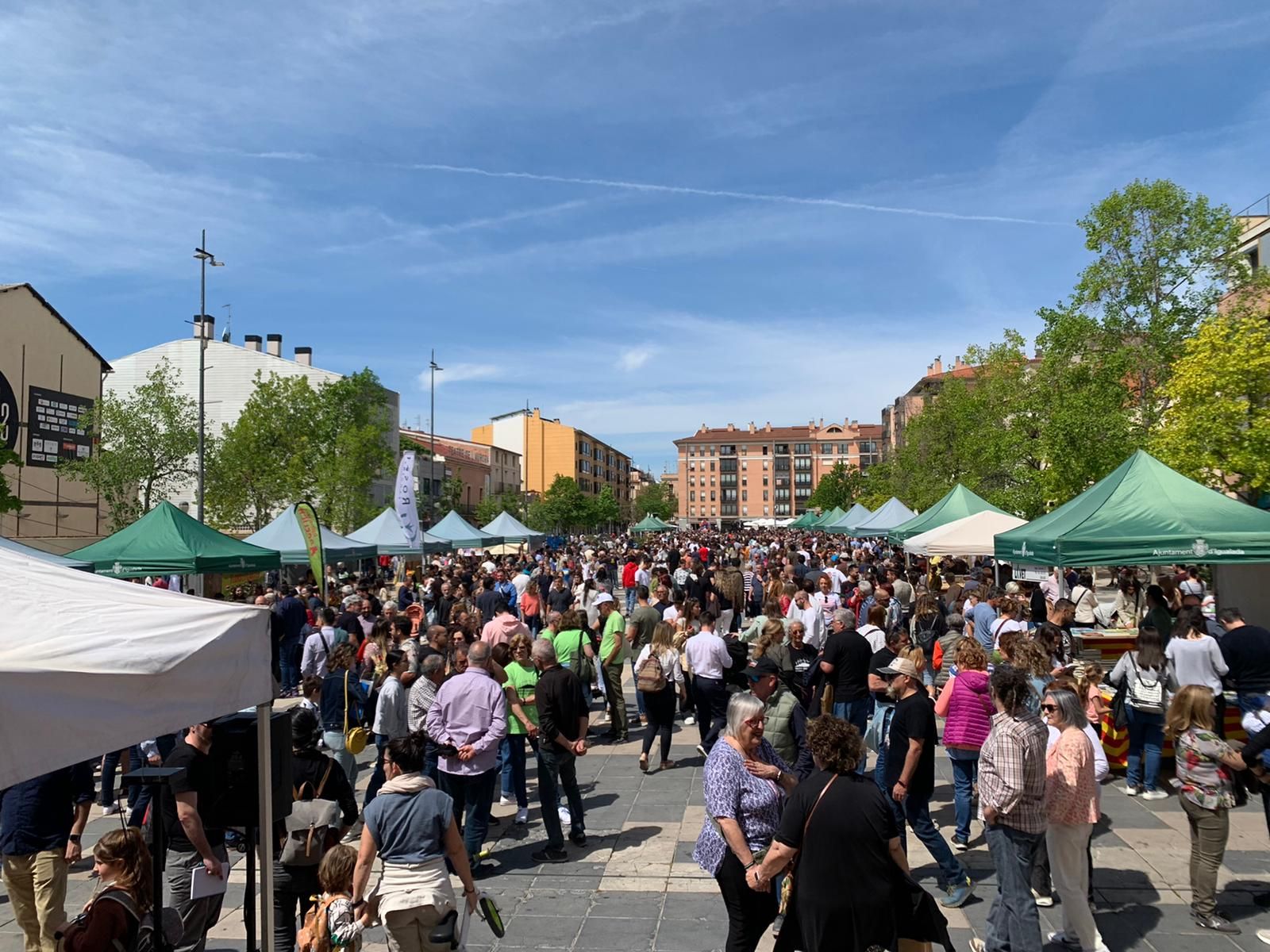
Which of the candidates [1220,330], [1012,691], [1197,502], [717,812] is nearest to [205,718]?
[717,812]

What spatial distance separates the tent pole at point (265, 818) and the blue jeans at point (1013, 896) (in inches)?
145

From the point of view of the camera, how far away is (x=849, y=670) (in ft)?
26.7

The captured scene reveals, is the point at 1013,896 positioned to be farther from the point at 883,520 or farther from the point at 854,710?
the point at 883,520

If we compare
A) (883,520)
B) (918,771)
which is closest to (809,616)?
(918,771)

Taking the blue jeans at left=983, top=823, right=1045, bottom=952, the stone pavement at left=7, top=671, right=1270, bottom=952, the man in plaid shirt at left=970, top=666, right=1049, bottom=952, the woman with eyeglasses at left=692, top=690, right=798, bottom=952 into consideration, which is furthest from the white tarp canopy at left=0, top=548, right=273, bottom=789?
the blue jeans at left=983, top=823, right=1045, bottom=952

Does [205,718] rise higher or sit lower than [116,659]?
lower

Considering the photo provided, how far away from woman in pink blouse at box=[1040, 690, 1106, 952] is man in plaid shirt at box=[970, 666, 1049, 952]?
0.20 m

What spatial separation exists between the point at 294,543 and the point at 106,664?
17.1 metres

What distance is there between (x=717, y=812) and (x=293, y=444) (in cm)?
4009

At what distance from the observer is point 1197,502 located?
1017cm

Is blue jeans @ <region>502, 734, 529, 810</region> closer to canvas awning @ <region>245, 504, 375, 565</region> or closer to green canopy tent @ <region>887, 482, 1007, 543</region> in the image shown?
canvas awning @ <region>245, 504, 375, 565</region>

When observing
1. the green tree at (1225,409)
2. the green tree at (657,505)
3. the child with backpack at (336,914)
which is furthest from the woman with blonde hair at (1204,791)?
the green tree at (657,505)

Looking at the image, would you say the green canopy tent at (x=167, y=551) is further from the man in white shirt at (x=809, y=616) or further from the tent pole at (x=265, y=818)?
the tent pole at (x=265, y=818)

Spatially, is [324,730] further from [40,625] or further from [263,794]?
[40,625]
